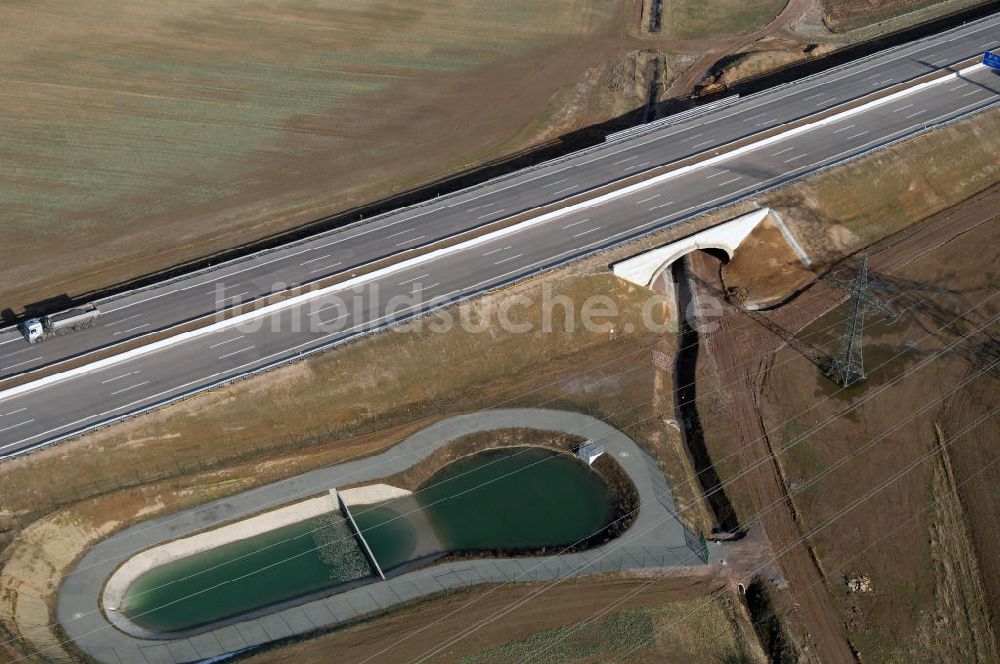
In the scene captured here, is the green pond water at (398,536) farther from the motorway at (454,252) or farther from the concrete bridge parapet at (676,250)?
the concrete bridge parapet at (676,250)

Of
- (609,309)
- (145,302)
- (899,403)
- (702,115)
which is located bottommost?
(899,403)

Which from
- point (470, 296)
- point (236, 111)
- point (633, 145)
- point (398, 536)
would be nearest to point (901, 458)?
point (470, 296)

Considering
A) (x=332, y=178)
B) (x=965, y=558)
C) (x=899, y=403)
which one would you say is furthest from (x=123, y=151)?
(x=965, y=558)

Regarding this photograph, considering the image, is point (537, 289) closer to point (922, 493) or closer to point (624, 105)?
point (922, 493)

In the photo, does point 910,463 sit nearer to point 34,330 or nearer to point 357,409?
point 357,409

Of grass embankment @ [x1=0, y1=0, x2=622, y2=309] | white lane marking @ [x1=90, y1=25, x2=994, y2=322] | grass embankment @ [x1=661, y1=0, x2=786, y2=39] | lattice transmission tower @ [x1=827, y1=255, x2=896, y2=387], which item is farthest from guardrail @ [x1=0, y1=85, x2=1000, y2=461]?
grass embankment @ [x1=661, y1=0, x2=786, y2=39]
